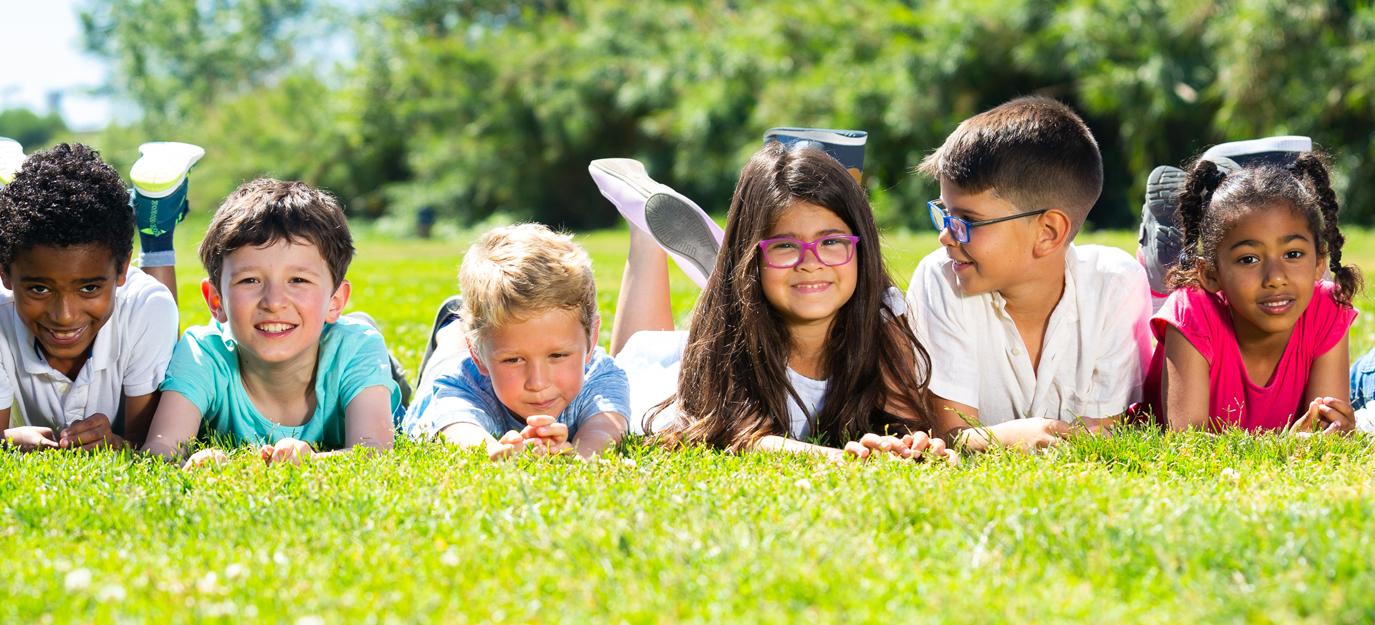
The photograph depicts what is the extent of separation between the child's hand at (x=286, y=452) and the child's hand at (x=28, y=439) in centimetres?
82

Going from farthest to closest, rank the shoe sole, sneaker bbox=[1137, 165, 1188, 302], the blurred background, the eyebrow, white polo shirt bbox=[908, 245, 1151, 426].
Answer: the blurred background < sneaker bbox=[1137, 165, 1188, 302] < the shoe sole < white polo shirt bbox=[908, 245, 1151, 426] < the eyebrow

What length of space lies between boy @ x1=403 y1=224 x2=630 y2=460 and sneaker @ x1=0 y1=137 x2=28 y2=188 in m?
1.74

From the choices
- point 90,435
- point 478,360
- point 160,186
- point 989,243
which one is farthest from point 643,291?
point 90,435

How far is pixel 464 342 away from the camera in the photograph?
5582 millimetres

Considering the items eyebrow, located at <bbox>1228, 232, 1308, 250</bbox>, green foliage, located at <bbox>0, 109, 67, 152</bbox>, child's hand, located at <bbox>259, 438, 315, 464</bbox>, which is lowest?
child's hand, located at <bbox>259, 438, 315, 464</bbox>

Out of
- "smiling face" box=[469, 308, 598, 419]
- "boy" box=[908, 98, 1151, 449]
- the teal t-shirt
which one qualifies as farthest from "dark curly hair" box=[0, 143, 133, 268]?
"boy" box=[908, 98, 1151, 449]

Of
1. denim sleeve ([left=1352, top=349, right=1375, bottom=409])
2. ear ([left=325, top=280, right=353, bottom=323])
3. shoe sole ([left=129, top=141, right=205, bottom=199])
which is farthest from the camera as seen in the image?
denim sleeve ([left=1352, top=349, right=1375, bottom=409])

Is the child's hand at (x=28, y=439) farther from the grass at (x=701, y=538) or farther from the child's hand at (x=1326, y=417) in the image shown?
the child's hand at (x=1326, y=417)

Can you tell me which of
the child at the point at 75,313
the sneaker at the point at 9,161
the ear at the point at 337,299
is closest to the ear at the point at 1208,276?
the ear at the point at 337,299

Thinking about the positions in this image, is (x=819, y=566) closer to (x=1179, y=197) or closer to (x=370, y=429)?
(x=370, y=429)

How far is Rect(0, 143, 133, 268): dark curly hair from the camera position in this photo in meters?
4.57

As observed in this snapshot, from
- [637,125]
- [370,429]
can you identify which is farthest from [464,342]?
[637,125]

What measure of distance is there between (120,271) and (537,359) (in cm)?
150

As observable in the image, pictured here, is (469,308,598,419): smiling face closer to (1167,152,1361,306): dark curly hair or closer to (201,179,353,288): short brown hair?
(201,179,353,288): short brown hair
